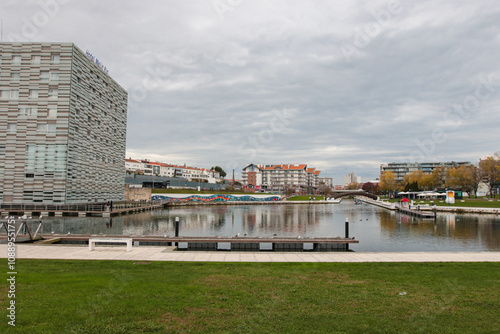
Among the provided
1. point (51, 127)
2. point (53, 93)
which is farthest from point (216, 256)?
point (53, 93)

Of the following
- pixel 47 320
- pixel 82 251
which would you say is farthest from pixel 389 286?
pixel 82 251

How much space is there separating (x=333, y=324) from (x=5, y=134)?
73.1 meters

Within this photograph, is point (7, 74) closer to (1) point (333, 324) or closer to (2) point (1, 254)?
(2) point (1, 254)

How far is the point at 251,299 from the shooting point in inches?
405

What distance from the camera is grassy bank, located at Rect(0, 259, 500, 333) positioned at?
816 cm

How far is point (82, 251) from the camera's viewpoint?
20453 millimetres

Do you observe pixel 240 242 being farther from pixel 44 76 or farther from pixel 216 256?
pixel 44 76

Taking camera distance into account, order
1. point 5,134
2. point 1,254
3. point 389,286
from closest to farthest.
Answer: point 389,286, point 1,254, point 5,134

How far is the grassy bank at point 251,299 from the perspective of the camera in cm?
816

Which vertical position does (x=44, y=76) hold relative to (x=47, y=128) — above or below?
above

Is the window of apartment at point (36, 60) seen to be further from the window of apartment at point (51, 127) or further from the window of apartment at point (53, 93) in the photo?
the window of apartment at point (51, 127)

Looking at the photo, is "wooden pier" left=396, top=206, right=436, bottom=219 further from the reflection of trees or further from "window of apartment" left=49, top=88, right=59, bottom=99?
"window of apartment" left=49, top=88, right=59, bottom=99

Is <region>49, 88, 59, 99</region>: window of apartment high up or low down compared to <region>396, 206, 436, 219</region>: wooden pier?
up

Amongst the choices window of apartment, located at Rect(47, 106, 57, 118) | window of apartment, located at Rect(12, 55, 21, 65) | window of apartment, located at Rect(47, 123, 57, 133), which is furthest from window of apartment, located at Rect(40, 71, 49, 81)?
window of apartment, located at Rect(47, 123, 57, 133)
